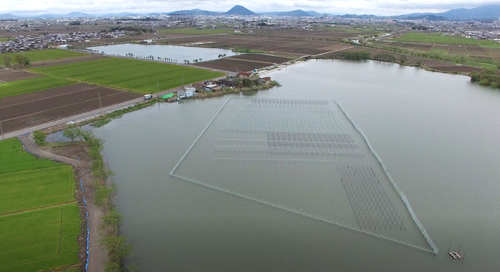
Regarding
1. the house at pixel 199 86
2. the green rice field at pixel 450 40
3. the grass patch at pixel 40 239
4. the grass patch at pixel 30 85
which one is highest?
the green rice field at pixel 450 40

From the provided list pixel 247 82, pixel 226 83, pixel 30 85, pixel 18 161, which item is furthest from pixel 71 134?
pixel 30 85

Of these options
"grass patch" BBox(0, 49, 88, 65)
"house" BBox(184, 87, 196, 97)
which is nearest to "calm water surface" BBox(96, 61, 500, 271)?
"house" BBox(184, 87, 196, 97)

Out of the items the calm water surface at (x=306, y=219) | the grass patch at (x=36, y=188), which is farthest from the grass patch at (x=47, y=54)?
the grass patch at (x=36, y=188)

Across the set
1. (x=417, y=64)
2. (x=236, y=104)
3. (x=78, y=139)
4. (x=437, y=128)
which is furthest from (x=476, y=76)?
(x=78, y=139)

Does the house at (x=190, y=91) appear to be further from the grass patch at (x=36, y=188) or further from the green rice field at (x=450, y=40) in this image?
the green rice field at (x=450, y=40)

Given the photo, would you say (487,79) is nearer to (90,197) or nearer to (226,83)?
(226,83)

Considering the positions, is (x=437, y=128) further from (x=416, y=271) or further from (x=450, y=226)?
(x=416, y=271)
